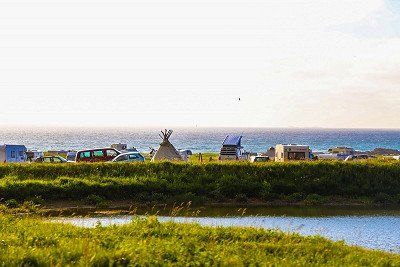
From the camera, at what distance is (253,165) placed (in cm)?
4522

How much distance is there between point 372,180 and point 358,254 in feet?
93.9

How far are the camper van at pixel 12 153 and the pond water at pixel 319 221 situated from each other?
33378 mm

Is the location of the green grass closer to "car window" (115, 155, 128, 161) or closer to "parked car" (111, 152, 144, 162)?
"parked car" (111, 152, 144, 162)

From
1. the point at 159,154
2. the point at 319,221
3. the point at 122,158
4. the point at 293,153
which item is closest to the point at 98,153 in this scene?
the point at 122,158

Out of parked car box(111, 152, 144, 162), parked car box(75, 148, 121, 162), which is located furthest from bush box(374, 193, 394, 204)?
parked car box(75, 148, 121, 162)

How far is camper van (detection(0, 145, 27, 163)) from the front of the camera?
61.9m

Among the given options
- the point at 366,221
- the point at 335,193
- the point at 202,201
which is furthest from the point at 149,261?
the point at 335,193

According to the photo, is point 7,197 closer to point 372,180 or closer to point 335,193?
point 335,193

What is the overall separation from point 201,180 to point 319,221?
13083 millimetres

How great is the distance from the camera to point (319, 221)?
31.6 m

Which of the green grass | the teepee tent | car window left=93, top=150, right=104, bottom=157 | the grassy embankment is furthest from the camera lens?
the teepee tent

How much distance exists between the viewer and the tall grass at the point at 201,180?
131 ft

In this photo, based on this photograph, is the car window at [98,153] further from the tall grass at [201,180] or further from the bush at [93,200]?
the bush at [93,200]

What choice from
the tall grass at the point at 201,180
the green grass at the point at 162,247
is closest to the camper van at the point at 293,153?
the tall grass at the point at 201,180
